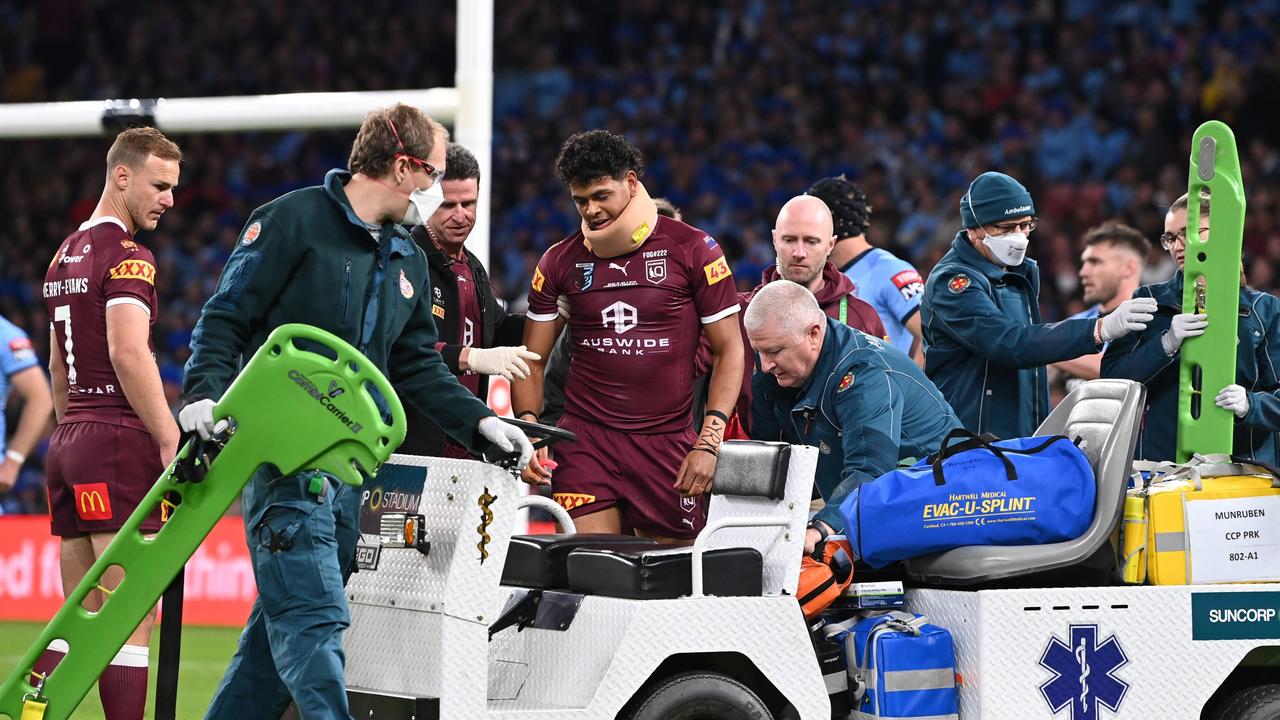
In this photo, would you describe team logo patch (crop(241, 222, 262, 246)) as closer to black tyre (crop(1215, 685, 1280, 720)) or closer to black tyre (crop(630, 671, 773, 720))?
black tyre (crop(630, 671, 773, 720))

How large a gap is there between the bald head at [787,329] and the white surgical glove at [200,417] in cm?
183

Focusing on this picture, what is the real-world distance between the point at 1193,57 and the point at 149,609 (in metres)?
13.2

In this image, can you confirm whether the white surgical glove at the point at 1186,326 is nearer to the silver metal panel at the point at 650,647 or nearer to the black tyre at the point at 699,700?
the silver metal panel at the point at 650,647

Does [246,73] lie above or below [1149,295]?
above

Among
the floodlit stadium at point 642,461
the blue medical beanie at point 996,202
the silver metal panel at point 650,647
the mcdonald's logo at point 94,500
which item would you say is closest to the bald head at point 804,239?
the floodlit stadium at point 642,461

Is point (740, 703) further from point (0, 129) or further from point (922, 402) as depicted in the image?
point (0, 129)

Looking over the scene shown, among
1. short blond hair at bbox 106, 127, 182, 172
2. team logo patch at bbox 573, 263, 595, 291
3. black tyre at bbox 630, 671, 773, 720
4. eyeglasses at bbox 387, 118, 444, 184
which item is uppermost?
short blond hair at bbox 106, 127, 182, 172

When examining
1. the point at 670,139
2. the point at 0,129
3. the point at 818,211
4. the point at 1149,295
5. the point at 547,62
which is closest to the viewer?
the point at 1149,295

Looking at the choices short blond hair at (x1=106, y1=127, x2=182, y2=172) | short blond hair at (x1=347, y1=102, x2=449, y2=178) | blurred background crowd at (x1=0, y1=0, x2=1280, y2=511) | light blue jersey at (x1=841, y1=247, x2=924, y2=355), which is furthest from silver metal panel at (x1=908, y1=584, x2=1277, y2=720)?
blurred background crowd at (x1=0, y1=0, x2=1280, y2=511)

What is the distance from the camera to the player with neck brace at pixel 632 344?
5586 mm

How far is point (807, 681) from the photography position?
449 centimetres

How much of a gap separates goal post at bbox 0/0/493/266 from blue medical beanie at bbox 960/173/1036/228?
285cm

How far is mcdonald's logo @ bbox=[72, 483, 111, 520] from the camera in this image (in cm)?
529

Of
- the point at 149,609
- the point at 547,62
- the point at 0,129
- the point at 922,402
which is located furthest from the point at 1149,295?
the point at 547,62
